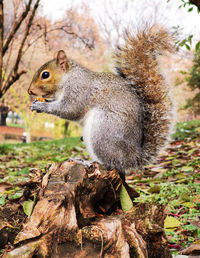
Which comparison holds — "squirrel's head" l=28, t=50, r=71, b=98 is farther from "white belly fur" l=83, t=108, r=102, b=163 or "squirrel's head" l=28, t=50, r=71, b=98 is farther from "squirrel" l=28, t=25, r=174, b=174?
"white belly fur" l=83, t=108, r=102, b=163

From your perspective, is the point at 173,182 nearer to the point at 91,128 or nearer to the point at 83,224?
the point at 91,128

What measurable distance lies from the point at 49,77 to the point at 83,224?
0.84 meters

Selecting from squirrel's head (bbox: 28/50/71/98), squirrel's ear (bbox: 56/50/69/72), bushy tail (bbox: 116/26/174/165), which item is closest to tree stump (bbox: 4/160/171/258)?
bushy tail (bbox: 116/26/174/165)

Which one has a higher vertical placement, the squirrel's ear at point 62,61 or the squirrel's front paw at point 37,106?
the squirrel's ear at point 62,61

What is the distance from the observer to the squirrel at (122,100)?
4.35 feet

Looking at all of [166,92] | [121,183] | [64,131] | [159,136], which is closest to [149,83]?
[166,92]

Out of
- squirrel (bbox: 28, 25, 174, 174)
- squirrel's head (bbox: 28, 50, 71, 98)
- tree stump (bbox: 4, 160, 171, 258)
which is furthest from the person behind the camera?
squirrel's head (bbox: 28, 50, 71, 98)

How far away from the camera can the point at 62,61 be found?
61.2 inches

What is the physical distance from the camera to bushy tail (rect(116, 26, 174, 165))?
1.41 metres

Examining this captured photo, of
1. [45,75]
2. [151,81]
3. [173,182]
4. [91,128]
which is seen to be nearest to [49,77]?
[45,75]

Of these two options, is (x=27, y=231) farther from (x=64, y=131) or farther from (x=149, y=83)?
(x=64, y=131)

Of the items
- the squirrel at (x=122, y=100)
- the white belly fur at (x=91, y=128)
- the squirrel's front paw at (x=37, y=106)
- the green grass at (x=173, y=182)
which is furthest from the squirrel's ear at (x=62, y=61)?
the green grass at (x=173, y=182)

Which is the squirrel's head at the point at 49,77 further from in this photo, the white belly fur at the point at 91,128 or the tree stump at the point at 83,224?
the tree stump at the point at 83,224

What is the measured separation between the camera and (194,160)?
262 centimetres
